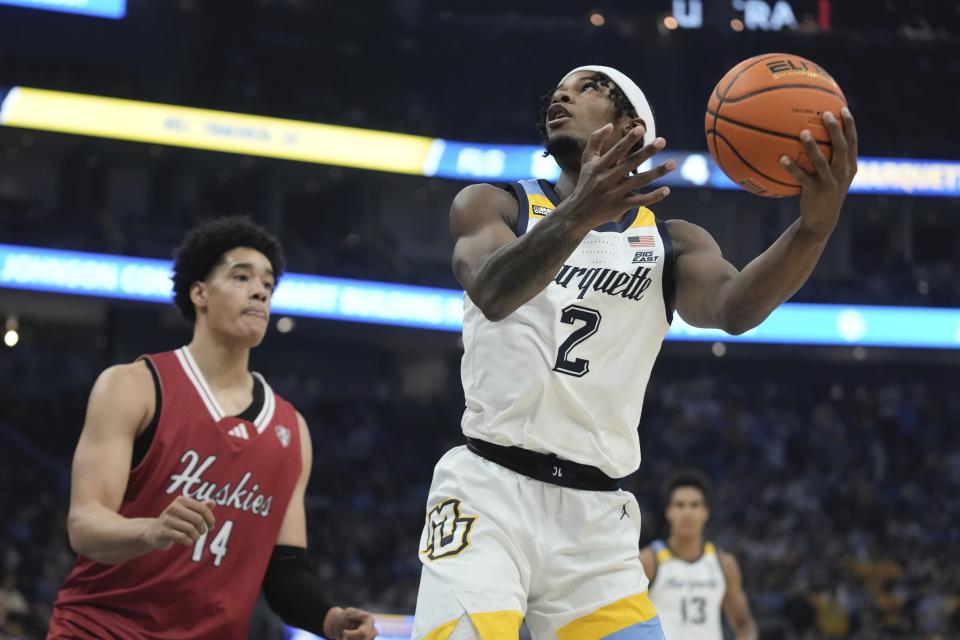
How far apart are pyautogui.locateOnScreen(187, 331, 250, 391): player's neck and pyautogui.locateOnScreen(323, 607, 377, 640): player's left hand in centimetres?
89

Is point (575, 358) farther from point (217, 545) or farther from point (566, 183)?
point (217, 545)

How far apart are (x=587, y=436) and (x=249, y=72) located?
20.5 m

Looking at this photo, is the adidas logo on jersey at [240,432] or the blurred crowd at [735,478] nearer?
the adidas logo on jersey at [240,432]

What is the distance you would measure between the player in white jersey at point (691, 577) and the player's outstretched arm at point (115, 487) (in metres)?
4.60

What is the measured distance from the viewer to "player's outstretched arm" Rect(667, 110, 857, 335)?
288cm

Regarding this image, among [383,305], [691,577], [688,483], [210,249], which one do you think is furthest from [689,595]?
[383,305]

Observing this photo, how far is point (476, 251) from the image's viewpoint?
3.25 meters

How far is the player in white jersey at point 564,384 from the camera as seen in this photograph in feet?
10.2

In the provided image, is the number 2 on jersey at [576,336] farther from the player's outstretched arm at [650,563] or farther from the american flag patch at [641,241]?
the player's outstretched arm at [650,563]

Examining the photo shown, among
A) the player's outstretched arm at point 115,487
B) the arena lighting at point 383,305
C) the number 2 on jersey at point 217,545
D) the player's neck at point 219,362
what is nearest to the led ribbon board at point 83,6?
the arena lighting at point 383,305

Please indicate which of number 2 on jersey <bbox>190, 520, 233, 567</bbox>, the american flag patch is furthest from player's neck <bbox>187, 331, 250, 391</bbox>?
the american flag patch

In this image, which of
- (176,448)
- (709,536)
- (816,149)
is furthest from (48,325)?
(816,149)

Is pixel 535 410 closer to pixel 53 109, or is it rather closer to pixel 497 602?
pixel 497 602

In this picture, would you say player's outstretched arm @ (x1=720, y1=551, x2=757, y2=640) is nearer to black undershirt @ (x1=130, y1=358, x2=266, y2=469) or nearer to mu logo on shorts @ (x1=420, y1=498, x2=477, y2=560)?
black undershirt @ (x1=130, y1=358, x2=266, y2=469)
